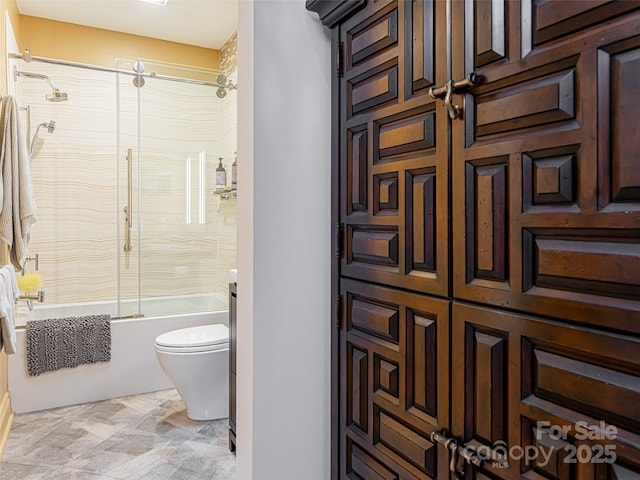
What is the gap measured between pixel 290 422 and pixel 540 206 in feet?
3.30

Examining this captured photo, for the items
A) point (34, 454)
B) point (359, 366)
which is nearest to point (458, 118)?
point (359, 366)

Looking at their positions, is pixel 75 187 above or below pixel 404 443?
above

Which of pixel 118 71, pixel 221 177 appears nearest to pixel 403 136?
pixel 221 177

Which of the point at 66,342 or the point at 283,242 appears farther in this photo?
the point at 66,342

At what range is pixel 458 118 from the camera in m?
0.92

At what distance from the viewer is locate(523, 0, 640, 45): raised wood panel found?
665mm

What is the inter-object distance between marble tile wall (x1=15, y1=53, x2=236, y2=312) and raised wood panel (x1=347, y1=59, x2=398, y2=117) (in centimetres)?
226

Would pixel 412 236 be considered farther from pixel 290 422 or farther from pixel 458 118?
pixel 290 422

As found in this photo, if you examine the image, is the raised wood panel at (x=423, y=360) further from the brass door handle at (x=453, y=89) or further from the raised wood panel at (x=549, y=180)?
the brass door handle at (x=453, y=89)

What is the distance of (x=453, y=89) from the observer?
924 mm

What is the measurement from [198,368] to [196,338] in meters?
0.21

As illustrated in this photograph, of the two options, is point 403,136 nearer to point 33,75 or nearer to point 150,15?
point 150,15

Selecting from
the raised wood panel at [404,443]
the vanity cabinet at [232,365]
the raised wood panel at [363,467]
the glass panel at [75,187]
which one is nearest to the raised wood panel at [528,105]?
the raised wood panel at [404,443]

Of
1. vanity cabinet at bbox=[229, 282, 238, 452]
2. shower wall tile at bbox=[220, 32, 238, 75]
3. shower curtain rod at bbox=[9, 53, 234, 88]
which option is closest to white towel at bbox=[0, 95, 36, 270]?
shower curtain rod at bbox=[9, 53, 234, 88]
